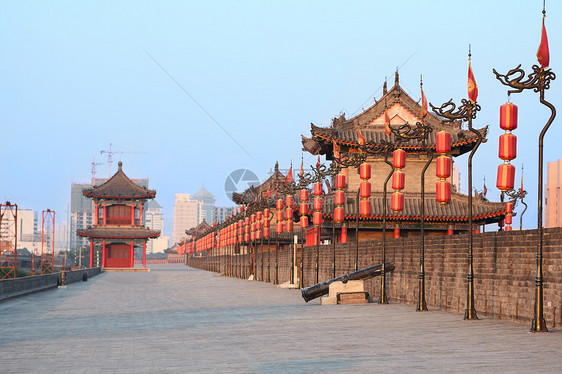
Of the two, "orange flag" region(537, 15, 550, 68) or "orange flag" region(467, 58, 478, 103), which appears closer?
"orange flag" region(537, 15, 550, 68)

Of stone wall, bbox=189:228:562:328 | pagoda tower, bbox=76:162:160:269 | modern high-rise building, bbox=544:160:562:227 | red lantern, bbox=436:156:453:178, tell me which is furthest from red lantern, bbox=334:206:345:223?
modern high-rise building, bbox=544:160:562:227

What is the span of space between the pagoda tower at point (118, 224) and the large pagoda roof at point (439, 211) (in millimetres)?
50241

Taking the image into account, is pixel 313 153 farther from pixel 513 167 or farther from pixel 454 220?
pixel 513 167

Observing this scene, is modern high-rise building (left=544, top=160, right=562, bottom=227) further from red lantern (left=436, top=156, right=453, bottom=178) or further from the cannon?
red lantern (left=436, top=156, right=453, bottom=178)

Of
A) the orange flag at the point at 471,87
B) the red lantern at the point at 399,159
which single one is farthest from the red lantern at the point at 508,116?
the red lantern at the point at 399,159

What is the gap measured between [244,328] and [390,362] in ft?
19.7

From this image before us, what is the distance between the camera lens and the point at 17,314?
20.6 metres

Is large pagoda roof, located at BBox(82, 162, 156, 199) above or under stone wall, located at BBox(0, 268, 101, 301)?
above

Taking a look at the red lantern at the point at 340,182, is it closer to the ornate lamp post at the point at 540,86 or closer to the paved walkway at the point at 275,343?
the paved walkway at the point at 275,343

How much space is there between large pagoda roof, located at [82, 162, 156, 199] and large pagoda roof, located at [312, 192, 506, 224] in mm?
51415

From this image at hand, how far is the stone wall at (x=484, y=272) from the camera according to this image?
13.9 m

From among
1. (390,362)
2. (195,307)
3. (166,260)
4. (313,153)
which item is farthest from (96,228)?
(166,260)

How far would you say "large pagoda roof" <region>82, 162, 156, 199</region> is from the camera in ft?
297

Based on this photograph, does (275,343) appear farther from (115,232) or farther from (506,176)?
(115,232)
